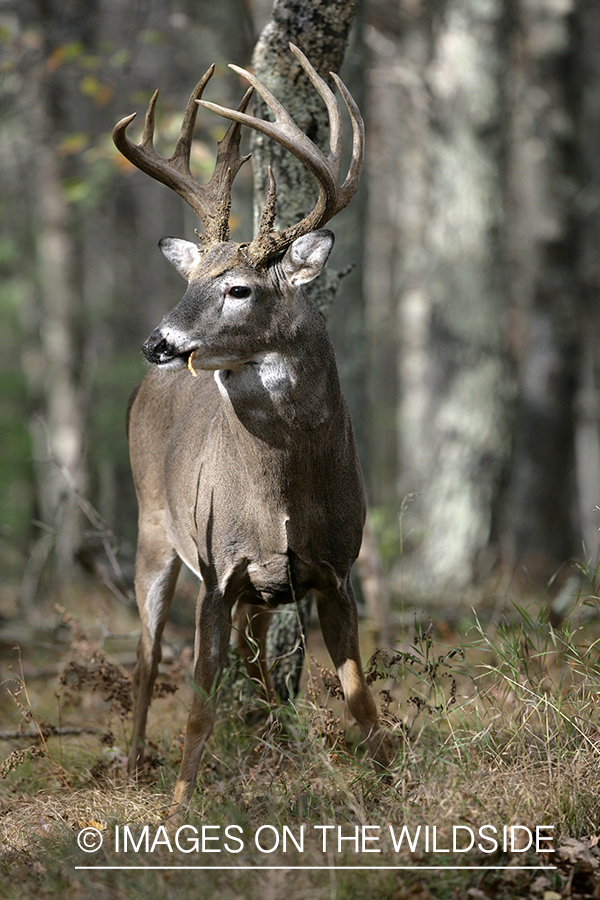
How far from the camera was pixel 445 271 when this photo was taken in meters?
9.55

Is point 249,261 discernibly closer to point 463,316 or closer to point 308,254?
point 308,254

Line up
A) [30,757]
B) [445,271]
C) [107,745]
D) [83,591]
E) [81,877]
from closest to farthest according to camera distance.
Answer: [81,877]
[30,757]
[107,745]
[83,591]
[445,271]

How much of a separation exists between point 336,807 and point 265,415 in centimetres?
151

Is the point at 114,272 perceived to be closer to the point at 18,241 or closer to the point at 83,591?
the point at 18,241

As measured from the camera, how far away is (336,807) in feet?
11.2

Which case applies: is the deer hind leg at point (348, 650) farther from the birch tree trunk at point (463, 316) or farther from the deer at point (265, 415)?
the birch tree trunk at point (463, 316)

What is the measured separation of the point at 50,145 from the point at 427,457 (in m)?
5.07

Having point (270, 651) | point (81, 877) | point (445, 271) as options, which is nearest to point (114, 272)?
point (445, 271)

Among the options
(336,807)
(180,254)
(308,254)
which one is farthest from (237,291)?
(336,807)

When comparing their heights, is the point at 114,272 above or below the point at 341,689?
above

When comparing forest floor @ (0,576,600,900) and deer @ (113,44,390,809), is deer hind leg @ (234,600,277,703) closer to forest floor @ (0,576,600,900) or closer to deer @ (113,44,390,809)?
forest floor @ (0,576,600,900)

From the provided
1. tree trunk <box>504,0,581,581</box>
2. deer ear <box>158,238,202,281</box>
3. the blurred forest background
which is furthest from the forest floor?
tree trunk <box>504,0,581,581</box>

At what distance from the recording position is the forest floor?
2961 mm

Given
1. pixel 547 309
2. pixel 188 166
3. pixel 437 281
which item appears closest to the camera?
pixel 188 166
